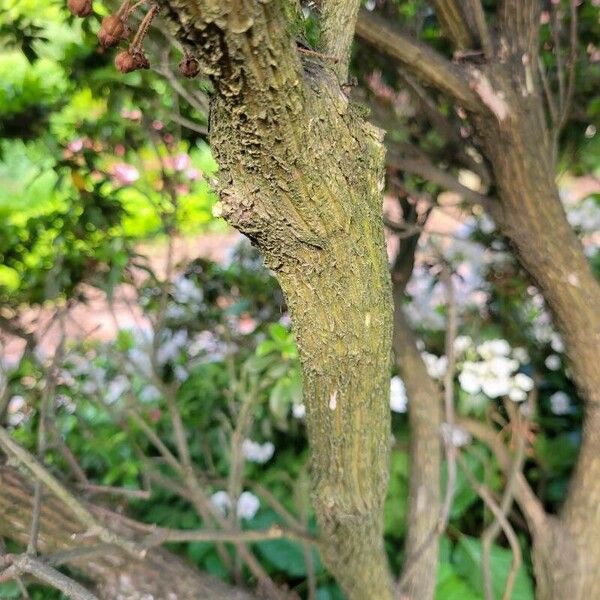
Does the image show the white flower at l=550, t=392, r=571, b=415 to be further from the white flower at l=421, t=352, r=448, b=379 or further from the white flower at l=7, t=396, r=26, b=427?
the white flower at l=7, t=396, r=26, b=427

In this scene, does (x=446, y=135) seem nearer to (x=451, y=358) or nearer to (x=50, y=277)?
(x=451, y=358)

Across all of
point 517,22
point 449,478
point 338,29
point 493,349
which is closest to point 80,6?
point 338,29

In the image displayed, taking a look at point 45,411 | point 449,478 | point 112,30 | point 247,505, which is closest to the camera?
point 112,30

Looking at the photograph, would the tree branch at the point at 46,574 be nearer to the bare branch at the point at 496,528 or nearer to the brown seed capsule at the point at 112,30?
the brown seed capsule at the point at 112,30

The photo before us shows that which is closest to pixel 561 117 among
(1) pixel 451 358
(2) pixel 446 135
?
(2) pixel 446 135

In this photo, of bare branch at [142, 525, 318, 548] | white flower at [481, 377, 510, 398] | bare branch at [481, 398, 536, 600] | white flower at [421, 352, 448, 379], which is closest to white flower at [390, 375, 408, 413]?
white flower at [421, 352, 448, 379]

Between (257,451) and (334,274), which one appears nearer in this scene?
(334,274)

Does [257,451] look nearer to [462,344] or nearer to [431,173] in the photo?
[462,344]
